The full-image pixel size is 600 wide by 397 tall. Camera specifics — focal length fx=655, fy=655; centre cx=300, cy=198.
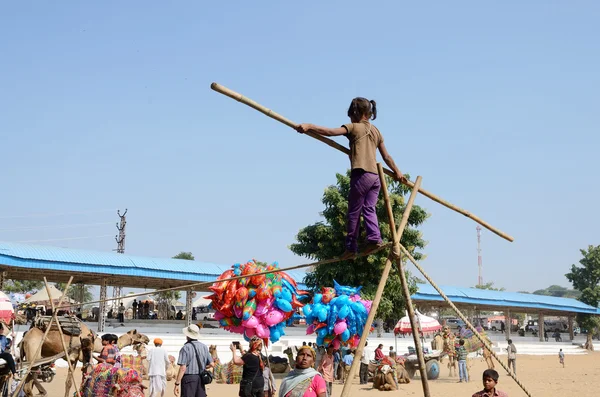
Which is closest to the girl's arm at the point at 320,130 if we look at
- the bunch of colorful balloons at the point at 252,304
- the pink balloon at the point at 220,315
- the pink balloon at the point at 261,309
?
the bunch of colorful balloons at the point at 252,304

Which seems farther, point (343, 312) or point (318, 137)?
point (343, 312)

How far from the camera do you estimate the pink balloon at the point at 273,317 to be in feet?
37.0

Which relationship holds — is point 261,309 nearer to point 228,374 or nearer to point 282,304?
point 282,304

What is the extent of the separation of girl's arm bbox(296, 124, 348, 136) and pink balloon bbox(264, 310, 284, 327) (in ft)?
21.3

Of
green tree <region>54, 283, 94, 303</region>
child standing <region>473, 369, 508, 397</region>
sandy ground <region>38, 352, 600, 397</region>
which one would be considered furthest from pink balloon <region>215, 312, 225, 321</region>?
green tree <region>54, 283, 94, 303</region>

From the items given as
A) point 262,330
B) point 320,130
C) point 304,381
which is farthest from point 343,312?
point 320,130

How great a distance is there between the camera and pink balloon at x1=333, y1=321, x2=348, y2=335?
1218 centimetres

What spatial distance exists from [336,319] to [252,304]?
195 centimetres

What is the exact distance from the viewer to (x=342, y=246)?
81.5 feet

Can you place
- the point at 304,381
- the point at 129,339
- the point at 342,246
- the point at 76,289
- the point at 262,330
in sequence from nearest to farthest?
the point at 304,381, the point at 262,330, the point at 129,339, the point at 342,246, the point at 76,289

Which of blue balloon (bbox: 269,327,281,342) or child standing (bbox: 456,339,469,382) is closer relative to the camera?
blue balloon (bbox: 269,327,281,342)

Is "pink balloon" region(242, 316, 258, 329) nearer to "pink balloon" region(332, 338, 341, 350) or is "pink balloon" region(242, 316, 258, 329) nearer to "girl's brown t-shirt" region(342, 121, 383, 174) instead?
"pink balloon" region(332, 338, 341, 350)

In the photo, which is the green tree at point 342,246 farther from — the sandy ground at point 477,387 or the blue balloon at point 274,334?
the blue balloon at point 274,334

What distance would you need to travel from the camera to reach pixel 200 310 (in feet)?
158
